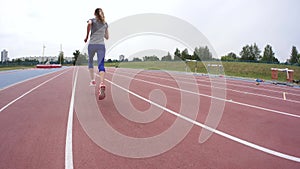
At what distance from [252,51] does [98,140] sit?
11983 cm

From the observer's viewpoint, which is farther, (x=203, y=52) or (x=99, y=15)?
(x=203, y=52)

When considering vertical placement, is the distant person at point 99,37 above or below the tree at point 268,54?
below

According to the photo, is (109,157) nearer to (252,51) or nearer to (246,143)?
(246,143)

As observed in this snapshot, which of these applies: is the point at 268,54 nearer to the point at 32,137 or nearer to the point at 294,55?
the point at 294,55

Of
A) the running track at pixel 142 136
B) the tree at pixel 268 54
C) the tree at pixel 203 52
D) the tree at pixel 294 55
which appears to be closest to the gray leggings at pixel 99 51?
the running track at pixel 142 136

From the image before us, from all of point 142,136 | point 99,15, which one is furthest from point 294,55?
point 142,136

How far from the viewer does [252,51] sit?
110m

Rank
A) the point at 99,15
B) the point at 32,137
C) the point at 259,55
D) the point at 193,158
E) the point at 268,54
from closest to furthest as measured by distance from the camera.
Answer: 1. the point at 193,158
2. the point at 32,137
3. the point at 99,15
4. the point at 268,54
5. the point at 259,55

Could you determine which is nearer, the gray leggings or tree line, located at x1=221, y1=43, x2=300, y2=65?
the gray leggings

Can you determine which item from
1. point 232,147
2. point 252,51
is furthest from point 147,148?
point 252,51

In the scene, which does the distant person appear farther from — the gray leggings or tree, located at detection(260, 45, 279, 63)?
tree, located at detection(260, 45, 279, 63)

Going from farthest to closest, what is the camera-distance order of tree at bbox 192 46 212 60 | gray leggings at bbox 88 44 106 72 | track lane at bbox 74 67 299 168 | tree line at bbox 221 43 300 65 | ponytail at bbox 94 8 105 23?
1. tree line at bbox 221 43 300 65
2. tree at bbox 192 46 212 60
3. gray leggings at bbox 88 44 106 72
4. ponytail at bbox 94 8 105 23
5. track lane at bbox 74 67 299 168

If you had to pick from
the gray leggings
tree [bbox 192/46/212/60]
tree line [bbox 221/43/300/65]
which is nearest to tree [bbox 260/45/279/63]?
tree line [bbox 221/43/300/65]

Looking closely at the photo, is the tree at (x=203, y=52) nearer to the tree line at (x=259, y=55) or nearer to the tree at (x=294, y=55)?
the tree line at (x=259, y=55)
